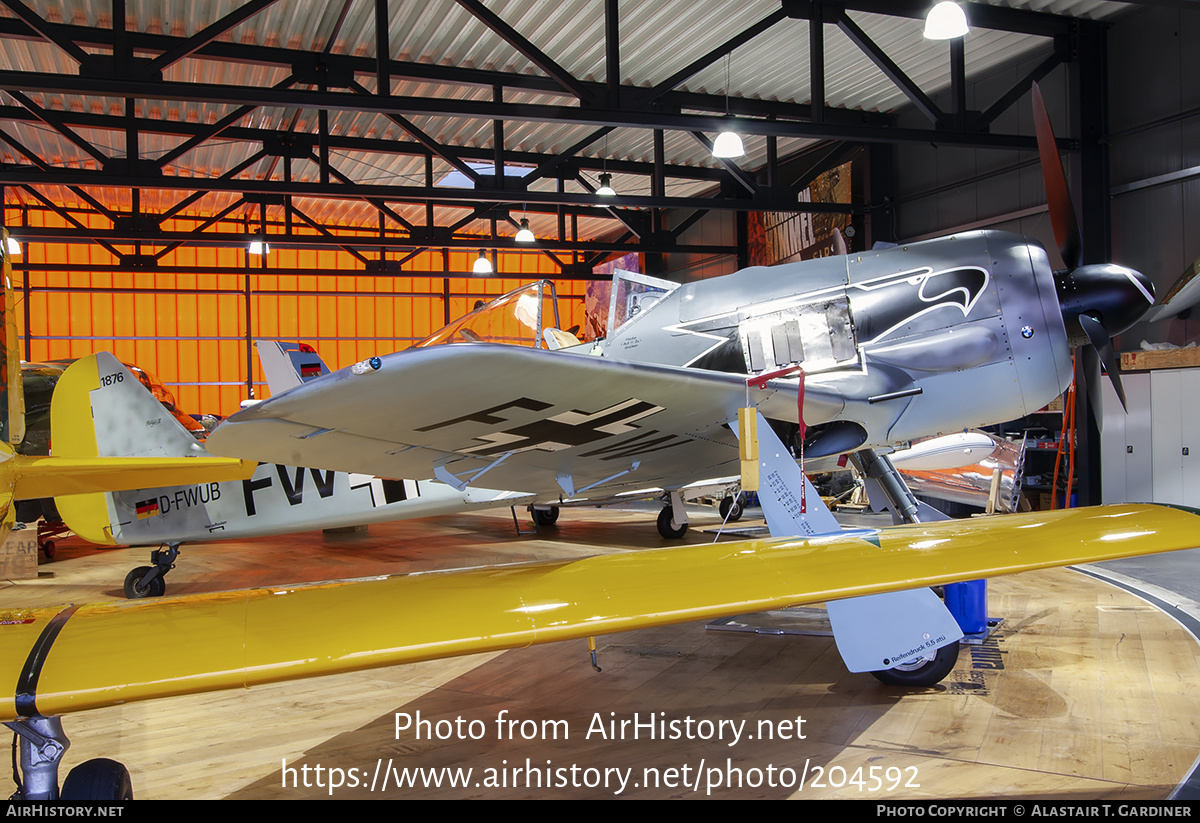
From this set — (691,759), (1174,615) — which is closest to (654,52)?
(1174,615)

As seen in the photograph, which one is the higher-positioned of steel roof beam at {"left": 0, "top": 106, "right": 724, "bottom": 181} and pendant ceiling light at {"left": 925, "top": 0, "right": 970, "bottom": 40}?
steel roof beam at {"left": 0, "top": 106, "right": 724, "bottom": 181}

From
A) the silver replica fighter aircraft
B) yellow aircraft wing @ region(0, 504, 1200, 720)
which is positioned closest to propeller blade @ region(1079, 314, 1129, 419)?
the silver replica fighter aircraft

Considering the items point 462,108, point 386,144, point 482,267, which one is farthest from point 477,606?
point 482,267

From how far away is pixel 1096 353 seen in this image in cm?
446

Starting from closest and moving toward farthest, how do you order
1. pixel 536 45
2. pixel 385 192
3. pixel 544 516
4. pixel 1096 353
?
pixel 1096 353
pixel 536 45
pixel 544 516
pixel 385 192

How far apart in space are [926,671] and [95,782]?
3605mm

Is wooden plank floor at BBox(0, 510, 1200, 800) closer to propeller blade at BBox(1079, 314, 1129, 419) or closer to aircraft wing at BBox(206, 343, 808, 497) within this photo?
aircraft wing at BBox(206, 343, 808, 497)

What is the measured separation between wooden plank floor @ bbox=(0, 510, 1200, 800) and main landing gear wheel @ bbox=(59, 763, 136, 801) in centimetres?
56

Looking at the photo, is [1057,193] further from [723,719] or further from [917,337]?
[723,719]

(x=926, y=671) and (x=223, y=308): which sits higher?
(x=223, y=308)

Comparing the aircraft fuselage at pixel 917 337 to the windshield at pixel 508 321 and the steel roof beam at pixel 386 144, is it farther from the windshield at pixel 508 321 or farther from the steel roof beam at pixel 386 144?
the steel roof beam at pixel 386 144

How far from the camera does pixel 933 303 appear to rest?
13.6ft

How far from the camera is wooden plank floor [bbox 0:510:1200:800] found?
9.45 feet
